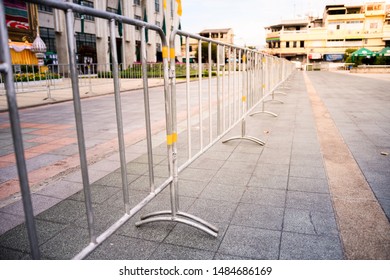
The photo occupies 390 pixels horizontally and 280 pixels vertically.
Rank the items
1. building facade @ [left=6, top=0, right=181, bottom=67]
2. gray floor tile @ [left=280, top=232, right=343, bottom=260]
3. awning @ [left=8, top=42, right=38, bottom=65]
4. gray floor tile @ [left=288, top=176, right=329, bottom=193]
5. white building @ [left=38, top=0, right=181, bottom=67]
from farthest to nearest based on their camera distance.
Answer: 1. white building @ [left=38, top=0, right=181, bottom=67]
2. building facade @ [left=6, top=0, right=181, bottom=67]
3. awning @ [left=8, top=42, right=38, bottom=65]
4. gray floor tile @ [left=288, top=176, right=329, bottom=193]
5. gray floor tile @ [left=280, top=232, right=343, bottom=260]

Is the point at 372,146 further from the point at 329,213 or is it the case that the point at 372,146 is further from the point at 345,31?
the point at 345,31

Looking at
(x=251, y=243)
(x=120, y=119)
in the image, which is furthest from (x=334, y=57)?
(x=120, y=119)

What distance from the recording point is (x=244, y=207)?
3.18 meters

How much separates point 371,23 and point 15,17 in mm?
71998

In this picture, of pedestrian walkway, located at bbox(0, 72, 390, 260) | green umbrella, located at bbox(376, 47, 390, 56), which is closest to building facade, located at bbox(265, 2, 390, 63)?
green umbrella, located at bbox(376, 47, 390, 56)

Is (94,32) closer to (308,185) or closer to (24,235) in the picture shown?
(308,185)

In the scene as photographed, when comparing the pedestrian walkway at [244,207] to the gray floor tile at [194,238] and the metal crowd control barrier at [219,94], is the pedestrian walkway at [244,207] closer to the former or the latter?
the gray floor tile at [194,238]

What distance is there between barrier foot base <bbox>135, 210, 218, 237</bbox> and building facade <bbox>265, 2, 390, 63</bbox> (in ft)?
246

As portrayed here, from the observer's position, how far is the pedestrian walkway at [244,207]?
8.11ft

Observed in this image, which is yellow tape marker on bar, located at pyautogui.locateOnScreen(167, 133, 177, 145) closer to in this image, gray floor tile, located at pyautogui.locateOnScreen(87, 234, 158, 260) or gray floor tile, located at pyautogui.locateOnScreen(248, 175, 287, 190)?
gray floor tile, located at pyautogui.locateOnScreen(87, 234, 158, 260)

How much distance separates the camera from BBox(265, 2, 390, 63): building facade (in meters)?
69.0

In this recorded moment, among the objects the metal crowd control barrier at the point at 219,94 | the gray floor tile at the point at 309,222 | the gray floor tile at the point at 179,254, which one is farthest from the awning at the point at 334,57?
the gray floor tile at the point at 179,254

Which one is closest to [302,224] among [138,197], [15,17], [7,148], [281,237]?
[281,237]

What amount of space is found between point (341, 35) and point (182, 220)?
78.2 metres
